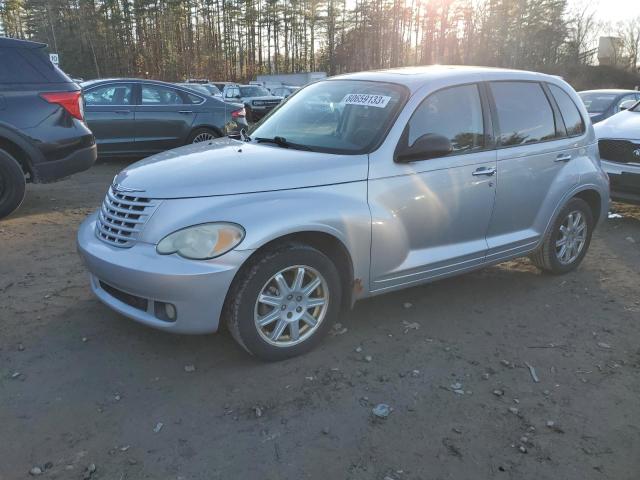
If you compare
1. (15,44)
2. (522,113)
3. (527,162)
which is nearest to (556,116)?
(522,113)

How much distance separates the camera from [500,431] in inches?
112

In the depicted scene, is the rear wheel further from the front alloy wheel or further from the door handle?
the front alloy wheel

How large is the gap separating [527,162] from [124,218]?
2993 millimetres

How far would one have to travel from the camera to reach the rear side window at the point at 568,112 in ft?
15.5

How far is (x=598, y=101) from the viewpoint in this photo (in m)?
11.9

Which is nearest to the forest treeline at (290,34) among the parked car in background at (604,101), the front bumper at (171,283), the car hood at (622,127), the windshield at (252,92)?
the windshield at (252,92)

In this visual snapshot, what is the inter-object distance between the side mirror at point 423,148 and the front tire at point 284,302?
86 centimetres

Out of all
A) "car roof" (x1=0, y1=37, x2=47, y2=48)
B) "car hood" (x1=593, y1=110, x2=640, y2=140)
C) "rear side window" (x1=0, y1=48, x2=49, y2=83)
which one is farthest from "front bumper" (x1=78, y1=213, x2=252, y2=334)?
"car hood" (x1=593, y1=110, x2=640, y2=140)

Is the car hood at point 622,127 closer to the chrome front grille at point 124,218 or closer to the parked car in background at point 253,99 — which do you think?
the chrome front grille at point 124,218

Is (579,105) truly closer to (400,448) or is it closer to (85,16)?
(400,448)

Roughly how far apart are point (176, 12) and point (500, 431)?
2240 inches

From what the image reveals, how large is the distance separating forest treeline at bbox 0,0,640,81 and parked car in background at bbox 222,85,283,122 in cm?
3201

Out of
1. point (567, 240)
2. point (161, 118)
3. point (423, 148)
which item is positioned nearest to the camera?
point (423, 148)

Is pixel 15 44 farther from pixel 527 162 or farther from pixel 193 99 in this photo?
pixel 527 162
